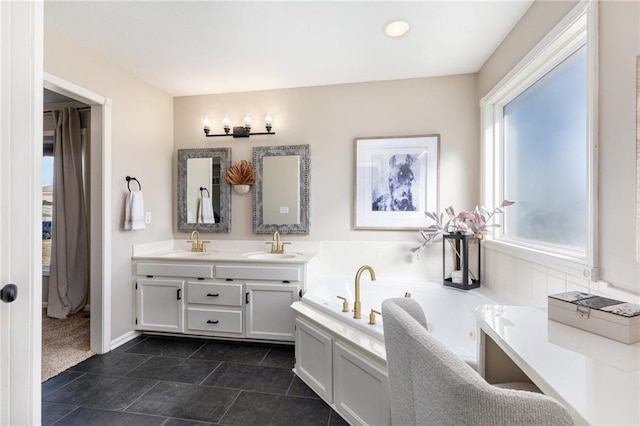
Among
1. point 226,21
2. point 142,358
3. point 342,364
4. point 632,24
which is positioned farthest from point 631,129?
point 142,358

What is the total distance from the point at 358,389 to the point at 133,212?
7.89 ft

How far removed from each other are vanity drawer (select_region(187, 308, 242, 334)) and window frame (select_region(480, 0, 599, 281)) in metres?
2.30

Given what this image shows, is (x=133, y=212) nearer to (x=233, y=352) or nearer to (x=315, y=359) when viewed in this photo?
(x=233, y=352)

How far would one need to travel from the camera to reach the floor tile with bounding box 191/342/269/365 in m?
2.48

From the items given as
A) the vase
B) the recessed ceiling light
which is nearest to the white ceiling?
the recessed ceiling light

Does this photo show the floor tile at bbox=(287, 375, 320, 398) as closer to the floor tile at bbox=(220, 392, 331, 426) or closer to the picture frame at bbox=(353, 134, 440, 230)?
the floor tile at bbox=(220, 392, 331, 426)

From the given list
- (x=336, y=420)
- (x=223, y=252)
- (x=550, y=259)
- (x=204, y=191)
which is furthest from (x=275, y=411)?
(x=204, y=191)

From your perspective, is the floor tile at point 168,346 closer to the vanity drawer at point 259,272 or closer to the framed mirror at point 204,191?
the vanity drawer at point 259,272

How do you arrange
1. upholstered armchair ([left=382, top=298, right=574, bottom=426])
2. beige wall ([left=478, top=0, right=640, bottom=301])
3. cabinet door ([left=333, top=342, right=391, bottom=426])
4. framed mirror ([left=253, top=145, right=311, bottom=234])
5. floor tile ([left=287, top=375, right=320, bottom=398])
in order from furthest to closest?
framed mirror ([left=253, top=145, right=311, bottom=234])
floor tile ([left=287, top=375, right=320, bottom=398])
cabinet door ([left=333, top=342, right=391, bottom=426])
beige wall ([left=478, top=0, right=640, bottom=301])
upholstered armchair ([left=382, top=298, right=574, bottom=426])

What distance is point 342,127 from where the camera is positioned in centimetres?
305

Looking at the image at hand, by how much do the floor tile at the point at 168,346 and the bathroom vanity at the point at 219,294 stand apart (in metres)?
0.11

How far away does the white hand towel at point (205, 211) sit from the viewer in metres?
3.30

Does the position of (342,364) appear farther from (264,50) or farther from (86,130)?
(86,130)

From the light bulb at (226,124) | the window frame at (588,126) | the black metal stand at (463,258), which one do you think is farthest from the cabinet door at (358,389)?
the light bulb at (226,124)
